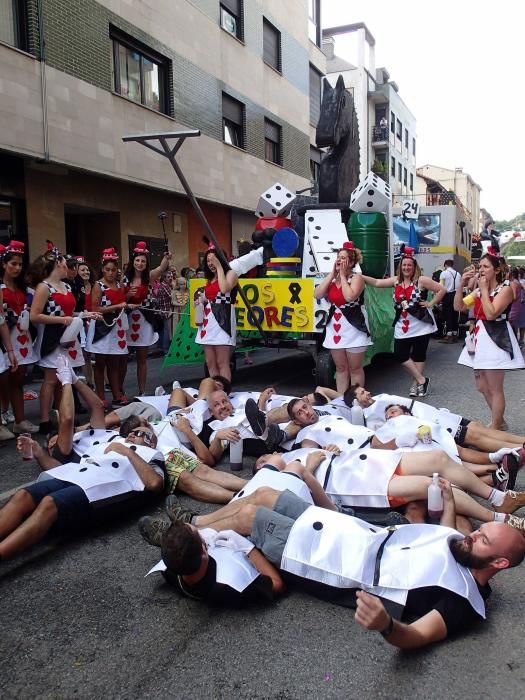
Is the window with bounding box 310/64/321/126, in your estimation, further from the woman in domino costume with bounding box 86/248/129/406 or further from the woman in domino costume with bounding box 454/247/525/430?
the woman in domino costume with bounding box 454/247/525/430

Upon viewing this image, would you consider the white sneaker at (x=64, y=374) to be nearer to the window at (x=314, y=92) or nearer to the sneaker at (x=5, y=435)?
the sneaker at (x=5, y=435)

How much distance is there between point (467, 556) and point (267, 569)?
2.99 ft

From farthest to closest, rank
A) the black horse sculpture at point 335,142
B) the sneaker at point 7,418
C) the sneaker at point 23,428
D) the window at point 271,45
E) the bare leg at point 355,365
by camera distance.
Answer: the window at point 271,45 → the black horse sculpture at point 335,142 → the bare leg at point 355,365 → the sneaker at point 7,418 → the sneaker at point 23,428

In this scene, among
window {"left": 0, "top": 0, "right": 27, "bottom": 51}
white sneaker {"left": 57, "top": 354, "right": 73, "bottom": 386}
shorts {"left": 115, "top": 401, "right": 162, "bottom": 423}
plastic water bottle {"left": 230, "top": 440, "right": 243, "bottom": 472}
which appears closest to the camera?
white sneaker {"left": 57, "top": 354, "right": 73, "bottom": 386}

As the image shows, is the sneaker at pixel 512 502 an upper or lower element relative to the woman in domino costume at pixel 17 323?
lower

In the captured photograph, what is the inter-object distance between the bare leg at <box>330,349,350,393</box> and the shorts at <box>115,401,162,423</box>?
89.5 inches

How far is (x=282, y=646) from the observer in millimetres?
2621

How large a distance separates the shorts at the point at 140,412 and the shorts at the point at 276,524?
2227mm

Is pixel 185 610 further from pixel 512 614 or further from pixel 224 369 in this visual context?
pixel 224 369

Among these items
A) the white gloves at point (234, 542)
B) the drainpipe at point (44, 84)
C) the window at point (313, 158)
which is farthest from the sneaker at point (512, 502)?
the window at point (313, 158)

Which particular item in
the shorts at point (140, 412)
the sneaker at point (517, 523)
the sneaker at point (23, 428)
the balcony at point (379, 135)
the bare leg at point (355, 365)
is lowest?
the sneaker at point (517, 523)

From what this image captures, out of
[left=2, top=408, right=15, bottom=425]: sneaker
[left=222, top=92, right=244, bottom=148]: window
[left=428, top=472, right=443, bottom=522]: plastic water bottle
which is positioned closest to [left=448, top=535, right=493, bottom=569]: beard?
[left=428, top=472, right=443, bottom=522]: plastic water bottle

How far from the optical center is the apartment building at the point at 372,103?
3859cm

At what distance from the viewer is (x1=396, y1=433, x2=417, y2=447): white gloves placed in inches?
168
